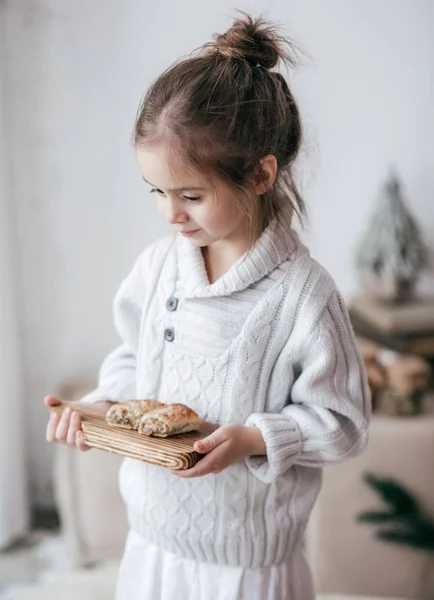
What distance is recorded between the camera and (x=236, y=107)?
88 cm

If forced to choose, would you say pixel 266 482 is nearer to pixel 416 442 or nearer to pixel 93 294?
pixel 416 442

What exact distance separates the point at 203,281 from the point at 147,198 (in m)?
1.06

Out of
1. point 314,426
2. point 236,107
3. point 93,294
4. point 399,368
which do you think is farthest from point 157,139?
point 93,294

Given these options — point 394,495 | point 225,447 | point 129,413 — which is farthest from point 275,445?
point 394,495

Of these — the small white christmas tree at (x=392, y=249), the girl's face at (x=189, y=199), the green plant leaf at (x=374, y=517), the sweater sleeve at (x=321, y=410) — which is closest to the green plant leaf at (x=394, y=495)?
the green plant leaf at (x=374, y=517)

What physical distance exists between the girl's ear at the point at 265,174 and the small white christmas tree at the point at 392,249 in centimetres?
102

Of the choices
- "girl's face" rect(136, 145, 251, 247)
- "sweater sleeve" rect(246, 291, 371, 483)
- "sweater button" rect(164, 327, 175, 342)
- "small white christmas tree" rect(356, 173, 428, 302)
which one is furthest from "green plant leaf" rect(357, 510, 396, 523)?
"girl's face" rect(136, 145, 251, 247)

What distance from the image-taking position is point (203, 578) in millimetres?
1039

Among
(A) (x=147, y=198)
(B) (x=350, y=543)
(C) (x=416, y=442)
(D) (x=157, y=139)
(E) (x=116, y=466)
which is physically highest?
(D) (x=157, y=139)

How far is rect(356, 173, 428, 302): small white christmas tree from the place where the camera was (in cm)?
189

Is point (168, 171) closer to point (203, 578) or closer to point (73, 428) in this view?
point (73, 428)

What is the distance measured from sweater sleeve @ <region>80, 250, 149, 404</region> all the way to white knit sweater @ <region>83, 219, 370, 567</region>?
29 mm

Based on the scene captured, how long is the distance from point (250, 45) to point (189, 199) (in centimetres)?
20

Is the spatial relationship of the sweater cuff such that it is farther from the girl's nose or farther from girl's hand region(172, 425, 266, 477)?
the girl's nose
